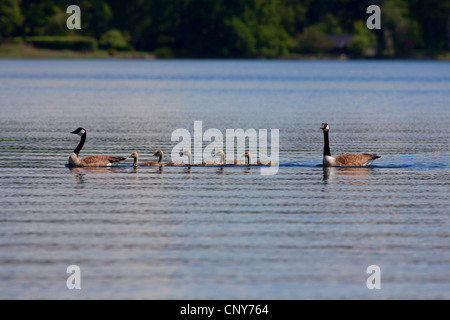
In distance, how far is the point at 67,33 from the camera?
575 ft

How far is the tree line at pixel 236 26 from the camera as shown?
174 meters

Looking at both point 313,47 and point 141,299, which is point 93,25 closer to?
point 313,47

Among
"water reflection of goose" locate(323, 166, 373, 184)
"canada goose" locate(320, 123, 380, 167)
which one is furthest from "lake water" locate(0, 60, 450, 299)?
"canada goose" locate(320, 123, 380, 167)

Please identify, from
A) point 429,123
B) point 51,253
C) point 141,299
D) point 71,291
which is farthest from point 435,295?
point 429,123

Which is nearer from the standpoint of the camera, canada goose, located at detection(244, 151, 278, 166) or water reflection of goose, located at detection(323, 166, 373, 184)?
water reflection of goose, located at detection(323, 166, 373, 184)

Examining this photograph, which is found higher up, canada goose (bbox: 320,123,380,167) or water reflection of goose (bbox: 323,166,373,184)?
canada goose (bbox: 320,123,380,167)

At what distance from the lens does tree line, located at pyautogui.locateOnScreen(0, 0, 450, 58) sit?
571 ft

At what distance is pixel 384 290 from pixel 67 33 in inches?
6527
